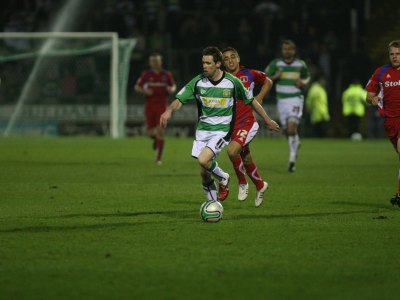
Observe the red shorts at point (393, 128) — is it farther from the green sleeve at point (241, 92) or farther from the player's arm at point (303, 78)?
the player's arm at point (303, 78)

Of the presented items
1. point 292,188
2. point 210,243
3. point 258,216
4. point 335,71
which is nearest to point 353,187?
point 292,188

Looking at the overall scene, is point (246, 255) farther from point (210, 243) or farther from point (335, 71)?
point (335, 71)

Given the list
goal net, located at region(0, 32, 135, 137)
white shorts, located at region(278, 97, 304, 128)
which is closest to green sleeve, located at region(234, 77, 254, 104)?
white shorts, located at region(278, 97, 304, 128)

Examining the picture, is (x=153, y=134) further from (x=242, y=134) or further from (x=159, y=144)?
(x=242, y=134)

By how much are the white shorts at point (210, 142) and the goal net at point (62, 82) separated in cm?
1996

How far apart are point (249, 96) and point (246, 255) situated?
3.25 m

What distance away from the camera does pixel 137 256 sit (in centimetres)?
807

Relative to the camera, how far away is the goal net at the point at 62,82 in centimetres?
3119

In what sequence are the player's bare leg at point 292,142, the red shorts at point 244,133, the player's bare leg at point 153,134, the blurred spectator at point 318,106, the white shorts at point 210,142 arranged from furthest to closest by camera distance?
the blurred spectator at point 318,106 → the player's bare leg at point 153,134 → the player's bare leg at point 292,142 → the red shorts at point 244,133 → the white shorts at point 210,142

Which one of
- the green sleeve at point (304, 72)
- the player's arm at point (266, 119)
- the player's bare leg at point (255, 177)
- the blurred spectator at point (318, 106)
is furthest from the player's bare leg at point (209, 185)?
the blurred spectator at point (318, 106)

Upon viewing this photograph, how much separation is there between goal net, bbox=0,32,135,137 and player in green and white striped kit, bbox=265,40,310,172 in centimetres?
1259

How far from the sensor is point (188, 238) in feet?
30.0

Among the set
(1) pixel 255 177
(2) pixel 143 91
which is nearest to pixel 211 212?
(1) pixel 255 177

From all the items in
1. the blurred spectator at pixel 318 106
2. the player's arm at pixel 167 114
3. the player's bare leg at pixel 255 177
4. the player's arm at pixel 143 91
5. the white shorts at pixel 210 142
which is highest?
the player's arm at pixel 167 114
